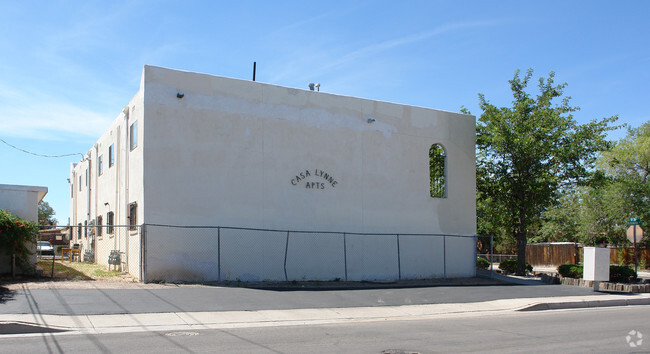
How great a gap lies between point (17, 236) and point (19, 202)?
169 centimetres

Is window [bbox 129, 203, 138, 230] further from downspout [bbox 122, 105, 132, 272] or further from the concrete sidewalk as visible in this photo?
the concrete sidewalk

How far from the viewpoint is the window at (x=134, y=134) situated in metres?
20.7

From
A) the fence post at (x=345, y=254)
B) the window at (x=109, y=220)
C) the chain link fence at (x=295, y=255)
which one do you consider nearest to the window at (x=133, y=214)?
the chain link fence at (x=295, y=255)

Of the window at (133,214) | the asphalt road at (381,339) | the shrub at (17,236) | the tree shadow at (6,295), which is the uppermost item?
the window at (133,214)

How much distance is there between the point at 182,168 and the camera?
767 inches

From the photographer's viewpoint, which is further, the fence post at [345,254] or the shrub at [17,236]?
the fence post at [345,254]

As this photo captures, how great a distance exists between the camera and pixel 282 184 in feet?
69.8

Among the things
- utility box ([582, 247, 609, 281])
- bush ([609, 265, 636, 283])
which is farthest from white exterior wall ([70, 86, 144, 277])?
bush ([609, 265, 636, 283])

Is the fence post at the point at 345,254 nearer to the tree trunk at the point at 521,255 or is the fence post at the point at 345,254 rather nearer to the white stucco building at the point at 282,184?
the white stucco building at the point at 282,184

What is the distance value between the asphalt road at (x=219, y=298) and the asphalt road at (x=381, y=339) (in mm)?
2572

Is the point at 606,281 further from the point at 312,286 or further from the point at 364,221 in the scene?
the point at 312,286

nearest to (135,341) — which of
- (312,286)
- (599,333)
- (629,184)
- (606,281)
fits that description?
(599,333)

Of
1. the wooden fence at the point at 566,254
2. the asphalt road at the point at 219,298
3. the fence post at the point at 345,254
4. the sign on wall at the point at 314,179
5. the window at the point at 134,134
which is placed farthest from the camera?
the wooden fence at the point at 566,254

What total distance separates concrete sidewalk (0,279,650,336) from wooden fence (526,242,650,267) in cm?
2278
